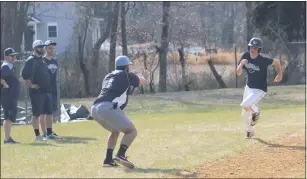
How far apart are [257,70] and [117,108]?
4037 millimetres

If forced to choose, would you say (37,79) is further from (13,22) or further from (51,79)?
(13,22)

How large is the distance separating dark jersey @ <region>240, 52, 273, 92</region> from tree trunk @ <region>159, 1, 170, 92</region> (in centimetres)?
1880

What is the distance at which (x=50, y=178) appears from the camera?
9.37m

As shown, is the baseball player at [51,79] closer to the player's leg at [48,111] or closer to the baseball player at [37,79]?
the player's leg at [48,111]

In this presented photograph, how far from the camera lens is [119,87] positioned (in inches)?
391

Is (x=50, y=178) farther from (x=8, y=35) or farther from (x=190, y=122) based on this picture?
(x=8, y=35)

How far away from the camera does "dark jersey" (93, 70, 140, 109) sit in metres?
9.95

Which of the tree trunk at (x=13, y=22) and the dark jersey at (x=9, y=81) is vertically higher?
the tree trunk at (x=13, y=22)

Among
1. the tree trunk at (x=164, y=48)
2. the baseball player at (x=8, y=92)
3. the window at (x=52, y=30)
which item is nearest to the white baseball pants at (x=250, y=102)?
the baseball player at (x=8, y=92)

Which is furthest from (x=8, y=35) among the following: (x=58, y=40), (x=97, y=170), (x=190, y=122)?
(x=97, y=170)

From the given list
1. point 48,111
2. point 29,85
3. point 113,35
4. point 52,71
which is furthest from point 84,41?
point 29,85

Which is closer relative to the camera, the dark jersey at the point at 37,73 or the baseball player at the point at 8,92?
the dark jersey at the point at 37,73

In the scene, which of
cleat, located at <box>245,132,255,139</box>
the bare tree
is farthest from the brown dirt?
the bare tree

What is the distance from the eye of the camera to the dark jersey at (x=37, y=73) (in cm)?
1438
